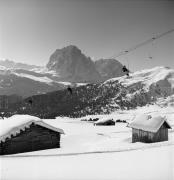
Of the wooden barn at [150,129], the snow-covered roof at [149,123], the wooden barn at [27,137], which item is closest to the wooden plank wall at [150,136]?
the wooden barn at [150,129]

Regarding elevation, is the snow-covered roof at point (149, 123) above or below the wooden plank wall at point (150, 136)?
above

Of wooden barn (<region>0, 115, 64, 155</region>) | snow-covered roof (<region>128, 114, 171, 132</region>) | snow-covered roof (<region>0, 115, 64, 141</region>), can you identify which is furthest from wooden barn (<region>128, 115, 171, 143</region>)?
snow-covered roof (<region>0, 115, 64, 141</region>)

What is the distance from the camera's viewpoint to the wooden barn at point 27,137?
28.1 metres

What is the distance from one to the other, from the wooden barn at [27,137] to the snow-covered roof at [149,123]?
53.1ft

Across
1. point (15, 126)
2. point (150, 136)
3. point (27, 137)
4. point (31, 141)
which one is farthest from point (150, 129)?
point (15, 126)

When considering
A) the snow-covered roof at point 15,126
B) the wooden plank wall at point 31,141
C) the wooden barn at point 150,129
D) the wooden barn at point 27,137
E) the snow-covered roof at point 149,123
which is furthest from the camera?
the snow-covered roof at point 149,123

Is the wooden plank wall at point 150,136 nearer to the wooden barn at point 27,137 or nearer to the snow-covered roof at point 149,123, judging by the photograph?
the snow-covered roof at point 149,123

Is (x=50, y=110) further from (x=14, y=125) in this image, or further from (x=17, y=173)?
(x=17, y=173)

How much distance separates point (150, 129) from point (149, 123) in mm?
1598

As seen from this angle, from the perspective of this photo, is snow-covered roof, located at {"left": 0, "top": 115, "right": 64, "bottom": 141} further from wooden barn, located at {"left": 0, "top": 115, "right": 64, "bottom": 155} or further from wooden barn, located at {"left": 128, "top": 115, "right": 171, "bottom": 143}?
wooden barn, located at {"left": 128, "top": 115, "right": 171, "bottom": 143}

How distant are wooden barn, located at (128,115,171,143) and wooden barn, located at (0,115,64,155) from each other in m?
16.2

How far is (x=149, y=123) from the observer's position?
41281 mm

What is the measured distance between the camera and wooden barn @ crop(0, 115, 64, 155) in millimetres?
28123

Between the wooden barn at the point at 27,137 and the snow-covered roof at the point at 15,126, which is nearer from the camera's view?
the snow-covered roof at the point at 15,126
